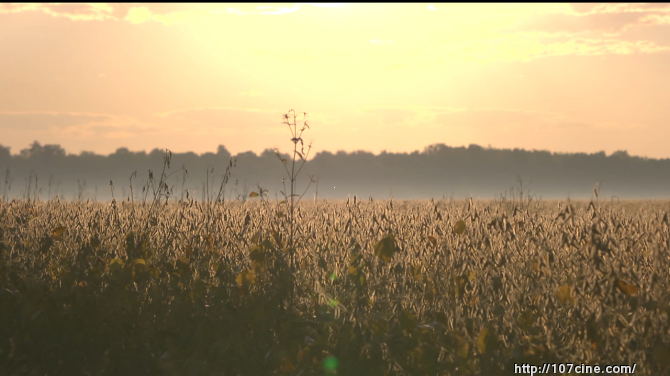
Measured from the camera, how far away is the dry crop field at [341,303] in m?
3.42

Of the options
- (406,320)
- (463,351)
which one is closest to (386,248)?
(406,320)

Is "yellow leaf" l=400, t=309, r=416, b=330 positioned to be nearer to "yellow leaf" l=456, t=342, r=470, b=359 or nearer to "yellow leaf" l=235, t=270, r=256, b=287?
"yellow leaf" l=456, t=342, r=470, b=359

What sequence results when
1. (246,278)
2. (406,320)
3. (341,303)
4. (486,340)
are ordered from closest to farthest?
1. (486,340)
2. (406,320)
3. (341,303)
4. (246,278)

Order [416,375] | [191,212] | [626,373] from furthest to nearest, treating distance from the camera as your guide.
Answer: [191,212] → [416,375] → [626,373]

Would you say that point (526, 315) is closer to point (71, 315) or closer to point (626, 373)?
point (626, 373)

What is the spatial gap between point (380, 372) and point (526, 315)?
1.13 m

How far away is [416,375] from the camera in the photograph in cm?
361

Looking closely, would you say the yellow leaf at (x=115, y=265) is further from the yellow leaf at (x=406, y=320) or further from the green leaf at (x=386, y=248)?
the yellow leaf at (x=406, y=320)

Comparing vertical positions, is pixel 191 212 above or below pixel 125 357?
above

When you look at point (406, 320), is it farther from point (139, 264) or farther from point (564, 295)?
point (139, 264)

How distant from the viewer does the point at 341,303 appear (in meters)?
3.96

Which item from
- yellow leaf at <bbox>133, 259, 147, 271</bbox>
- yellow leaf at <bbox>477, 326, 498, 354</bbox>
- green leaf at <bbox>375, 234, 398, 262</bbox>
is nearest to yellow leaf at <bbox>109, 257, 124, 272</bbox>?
yellow leaf at <bbox>133, 259, 147, 271</bbox>

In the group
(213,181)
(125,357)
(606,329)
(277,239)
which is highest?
(213,181)

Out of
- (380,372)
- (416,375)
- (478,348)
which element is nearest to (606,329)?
(478,348)
